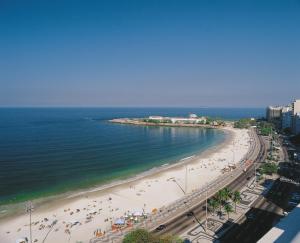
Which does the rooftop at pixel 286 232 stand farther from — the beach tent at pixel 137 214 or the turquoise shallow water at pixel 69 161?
the turquoise shallow water at pixel 69 161

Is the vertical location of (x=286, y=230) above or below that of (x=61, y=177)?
above

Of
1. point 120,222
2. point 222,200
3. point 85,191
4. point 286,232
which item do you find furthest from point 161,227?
point 85,191

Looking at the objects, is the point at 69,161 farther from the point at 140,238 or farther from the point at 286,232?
the point at 286,232

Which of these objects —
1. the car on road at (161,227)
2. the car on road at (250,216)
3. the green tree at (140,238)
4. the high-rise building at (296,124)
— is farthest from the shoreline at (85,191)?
the high-rise building at (296,124)

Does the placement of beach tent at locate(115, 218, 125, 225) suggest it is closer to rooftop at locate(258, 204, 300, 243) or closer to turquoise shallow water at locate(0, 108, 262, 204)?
rooftop at locate(258, 204, 300, 243)

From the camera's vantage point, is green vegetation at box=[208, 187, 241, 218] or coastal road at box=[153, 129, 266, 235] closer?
coastal road at box=[153, 129, 266, 235]

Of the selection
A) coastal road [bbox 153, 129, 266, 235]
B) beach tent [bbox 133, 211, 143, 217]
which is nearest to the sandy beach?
beach tent [bbox 133, 211, 143, 217]

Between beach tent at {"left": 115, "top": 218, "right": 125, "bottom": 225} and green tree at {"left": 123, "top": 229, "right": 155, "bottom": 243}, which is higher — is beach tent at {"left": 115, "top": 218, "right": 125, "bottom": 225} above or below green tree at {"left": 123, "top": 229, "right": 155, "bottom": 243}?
below

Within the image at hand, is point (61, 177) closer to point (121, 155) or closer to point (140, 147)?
point (121, 155)

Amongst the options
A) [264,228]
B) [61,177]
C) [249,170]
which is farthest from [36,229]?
[249,170]
